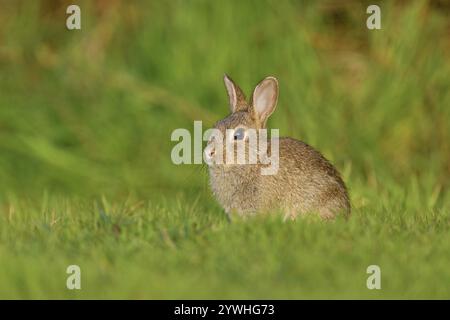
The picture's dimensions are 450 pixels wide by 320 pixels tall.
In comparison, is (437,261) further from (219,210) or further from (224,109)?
(224,109)

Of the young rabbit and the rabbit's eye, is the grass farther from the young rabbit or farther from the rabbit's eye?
the rabbit's eye

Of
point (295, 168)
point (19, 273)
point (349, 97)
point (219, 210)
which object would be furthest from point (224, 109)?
point (19, 273)

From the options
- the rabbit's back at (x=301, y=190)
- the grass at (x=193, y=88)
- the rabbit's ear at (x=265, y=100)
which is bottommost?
the rabbit's back at (x=301, y=190)

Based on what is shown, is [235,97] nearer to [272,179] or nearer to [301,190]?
[272,179]

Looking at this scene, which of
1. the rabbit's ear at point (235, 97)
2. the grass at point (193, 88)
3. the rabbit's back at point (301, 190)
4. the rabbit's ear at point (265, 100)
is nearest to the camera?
the rabbit's back at point (301, 190)

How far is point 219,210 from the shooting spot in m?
6.48

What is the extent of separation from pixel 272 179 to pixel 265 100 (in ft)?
1.78

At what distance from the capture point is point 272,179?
5.75 metres

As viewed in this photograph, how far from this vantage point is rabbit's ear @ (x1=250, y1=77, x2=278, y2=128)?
235 inches

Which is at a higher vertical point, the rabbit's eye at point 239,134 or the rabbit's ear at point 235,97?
the rabbit's ear at point 235,97

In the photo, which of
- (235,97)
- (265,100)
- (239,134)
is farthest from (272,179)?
(235,97)

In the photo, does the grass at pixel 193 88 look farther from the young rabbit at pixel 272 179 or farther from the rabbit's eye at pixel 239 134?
the rabbit's eye at pixel 239 134

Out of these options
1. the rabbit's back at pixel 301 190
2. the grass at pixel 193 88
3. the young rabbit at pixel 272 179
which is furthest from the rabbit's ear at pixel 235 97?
the grass at pixel 193 88

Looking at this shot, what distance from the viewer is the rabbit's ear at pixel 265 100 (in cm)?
596
